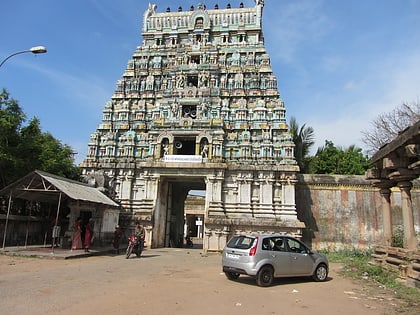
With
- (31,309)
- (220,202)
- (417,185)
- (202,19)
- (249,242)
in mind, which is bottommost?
(31,309)

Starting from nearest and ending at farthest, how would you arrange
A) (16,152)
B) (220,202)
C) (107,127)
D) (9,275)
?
(9,275) < (16,152) < (220,202) < (107,127)

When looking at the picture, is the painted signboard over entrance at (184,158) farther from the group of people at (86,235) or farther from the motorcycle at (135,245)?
the motorcycle at (135,245)

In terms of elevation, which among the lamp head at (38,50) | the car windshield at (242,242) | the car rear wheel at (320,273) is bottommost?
the car rear wheel at (320,273)

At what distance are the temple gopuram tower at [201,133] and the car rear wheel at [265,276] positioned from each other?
36.7ft

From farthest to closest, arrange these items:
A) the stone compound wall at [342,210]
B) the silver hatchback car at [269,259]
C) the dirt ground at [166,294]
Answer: the stone compound wall at [342,210]
the silver hatchback car at [269,259]
the dirt ground at [166,294]

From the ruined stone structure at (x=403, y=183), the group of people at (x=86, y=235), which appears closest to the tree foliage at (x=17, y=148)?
the group of people at (x=86, y=235)

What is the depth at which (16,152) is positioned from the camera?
2092cm

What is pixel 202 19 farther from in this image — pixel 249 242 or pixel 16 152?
pixel 249 242

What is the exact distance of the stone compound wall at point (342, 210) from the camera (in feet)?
73.5

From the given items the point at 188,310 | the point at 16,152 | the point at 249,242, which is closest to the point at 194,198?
the point at 16,152

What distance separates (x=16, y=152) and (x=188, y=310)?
18.2m

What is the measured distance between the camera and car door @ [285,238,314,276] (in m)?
10.8

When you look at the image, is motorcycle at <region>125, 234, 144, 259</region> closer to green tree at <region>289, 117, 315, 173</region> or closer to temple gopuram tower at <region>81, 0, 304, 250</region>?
temple gopuram tower at <region>81, 0, 304, 250</region>

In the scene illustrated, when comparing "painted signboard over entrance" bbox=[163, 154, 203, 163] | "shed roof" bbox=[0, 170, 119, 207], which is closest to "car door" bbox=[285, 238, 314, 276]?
"shed roof" bbox=[0, 170, 119, 207]
